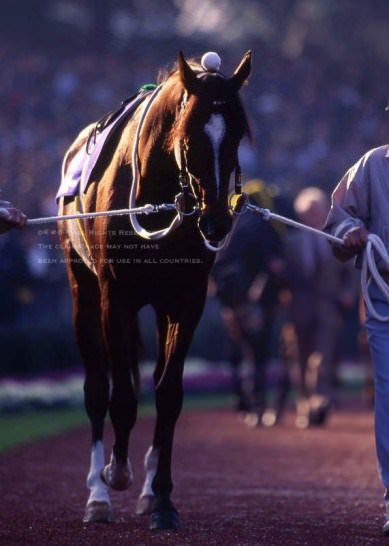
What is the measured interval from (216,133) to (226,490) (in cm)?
265

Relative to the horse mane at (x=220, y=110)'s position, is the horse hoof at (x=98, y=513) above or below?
below

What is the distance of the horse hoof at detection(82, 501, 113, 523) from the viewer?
666 cm

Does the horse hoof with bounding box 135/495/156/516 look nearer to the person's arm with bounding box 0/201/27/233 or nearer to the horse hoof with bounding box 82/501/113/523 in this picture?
the horse hoof with bounding box 82/501/113/523

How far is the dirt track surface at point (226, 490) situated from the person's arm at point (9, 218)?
4.13ft

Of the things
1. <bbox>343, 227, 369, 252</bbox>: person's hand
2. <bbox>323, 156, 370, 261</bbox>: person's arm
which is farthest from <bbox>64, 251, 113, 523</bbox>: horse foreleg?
<bbox>343, 227, 369, 252</bbox>: person's hand

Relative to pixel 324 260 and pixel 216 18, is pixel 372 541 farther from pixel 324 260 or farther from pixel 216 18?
pixel 216 18

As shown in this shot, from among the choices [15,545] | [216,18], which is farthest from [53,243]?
[216,18]

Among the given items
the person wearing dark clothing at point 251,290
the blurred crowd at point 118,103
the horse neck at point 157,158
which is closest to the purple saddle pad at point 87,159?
the horse neck at point 157,158

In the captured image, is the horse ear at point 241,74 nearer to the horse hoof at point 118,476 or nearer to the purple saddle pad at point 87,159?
the purple saddle pad at point 87,159

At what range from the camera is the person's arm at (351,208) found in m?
6.57

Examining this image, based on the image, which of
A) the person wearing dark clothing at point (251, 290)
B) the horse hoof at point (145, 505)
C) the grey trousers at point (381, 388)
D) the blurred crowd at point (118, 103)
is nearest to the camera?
the grey trousers at point (381, 388)

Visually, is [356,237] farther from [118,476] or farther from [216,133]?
[118,476]

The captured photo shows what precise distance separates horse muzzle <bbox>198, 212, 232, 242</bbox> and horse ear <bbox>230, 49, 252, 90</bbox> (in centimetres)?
64

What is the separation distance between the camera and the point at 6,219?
6195mm
